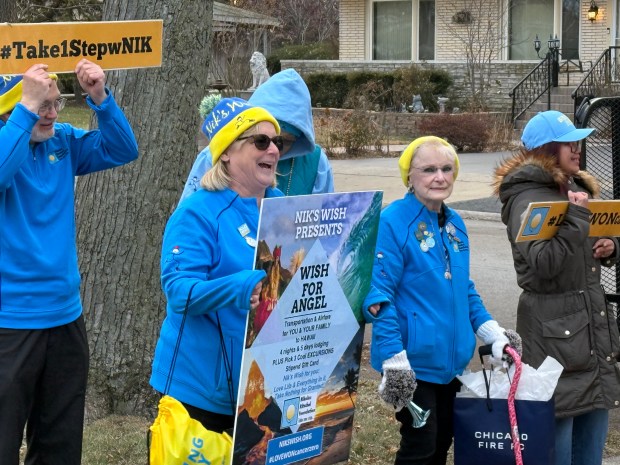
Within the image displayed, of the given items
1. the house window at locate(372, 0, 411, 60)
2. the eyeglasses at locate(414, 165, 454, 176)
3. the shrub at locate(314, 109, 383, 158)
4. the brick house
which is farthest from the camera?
the house window at locate(372, 0, 411, 60)

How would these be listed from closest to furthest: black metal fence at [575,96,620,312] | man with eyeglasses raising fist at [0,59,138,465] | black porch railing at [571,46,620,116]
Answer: man with eyeglasses raising fist at [0,59,138,465] → black metal fence at [575,96,620,312] → black porch railing at [571,46,620,116]

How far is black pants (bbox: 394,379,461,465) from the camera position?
14.0 ft

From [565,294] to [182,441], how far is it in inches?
76.4

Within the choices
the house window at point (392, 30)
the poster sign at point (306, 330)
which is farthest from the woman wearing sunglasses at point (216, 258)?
the house window at point (392, 30)

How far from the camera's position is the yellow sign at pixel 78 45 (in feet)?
11.6

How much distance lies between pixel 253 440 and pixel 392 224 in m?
1.21

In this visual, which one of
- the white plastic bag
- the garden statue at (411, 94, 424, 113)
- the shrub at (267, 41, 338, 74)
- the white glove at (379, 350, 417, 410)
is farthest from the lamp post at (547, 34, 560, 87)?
the white glove at (379, 350, 417, 410)

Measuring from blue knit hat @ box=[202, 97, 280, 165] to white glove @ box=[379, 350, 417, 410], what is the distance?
1.01 meters

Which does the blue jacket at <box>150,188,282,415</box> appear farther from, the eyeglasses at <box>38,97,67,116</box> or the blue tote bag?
the blue tote bag

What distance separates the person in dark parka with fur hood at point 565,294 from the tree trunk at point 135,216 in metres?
2.33

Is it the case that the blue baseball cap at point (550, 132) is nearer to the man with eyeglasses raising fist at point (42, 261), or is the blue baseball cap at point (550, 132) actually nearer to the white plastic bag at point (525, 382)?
the white plastic bag at point (525, 382)

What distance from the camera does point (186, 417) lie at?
3352 millimetres

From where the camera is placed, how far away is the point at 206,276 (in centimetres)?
344

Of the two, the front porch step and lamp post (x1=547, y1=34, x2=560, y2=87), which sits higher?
lamp post (x1=547, y1=34, x2=560, y2=87)
